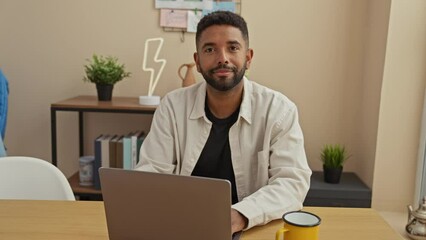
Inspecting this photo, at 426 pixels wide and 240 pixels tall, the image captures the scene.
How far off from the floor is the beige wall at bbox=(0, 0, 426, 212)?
25 centimetres

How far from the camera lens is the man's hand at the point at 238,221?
1.11 metres

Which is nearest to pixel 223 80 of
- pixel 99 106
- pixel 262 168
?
pixel 262 168

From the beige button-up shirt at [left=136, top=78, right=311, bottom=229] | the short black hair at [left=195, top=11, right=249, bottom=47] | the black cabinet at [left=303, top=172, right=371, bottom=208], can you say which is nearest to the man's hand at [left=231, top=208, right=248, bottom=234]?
the beige button-up shirt at [left=136, top=78, right=311, bottom=229]

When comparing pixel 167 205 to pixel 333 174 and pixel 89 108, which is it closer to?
pixel 89 108

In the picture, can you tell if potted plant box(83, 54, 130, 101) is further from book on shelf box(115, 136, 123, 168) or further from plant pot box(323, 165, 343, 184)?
plant pot box(323, 165, 343, 184)

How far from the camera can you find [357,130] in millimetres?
2676

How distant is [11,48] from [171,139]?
5.55 feet

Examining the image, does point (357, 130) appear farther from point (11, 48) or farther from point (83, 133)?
point (11, 48)

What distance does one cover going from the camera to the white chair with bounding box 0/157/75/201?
59.1 inches

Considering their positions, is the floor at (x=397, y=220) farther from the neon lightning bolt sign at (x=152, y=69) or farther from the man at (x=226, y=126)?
the neon lightning bolt sign at (x=152, y=69)

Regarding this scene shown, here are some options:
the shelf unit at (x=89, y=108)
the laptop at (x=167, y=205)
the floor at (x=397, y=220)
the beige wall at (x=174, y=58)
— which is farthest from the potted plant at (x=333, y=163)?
the laptop at (x=167, y=205)

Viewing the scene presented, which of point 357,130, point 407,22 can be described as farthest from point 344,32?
point 357,130

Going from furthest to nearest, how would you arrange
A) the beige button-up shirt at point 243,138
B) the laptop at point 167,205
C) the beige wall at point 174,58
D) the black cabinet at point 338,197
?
the beige wall at point 174,58 → the black cabinet at point 338,197 → the beige button-up shirt at point 243,138 → the laptop at point 167,205

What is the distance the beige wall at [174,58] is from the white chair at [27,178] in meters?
1.27
